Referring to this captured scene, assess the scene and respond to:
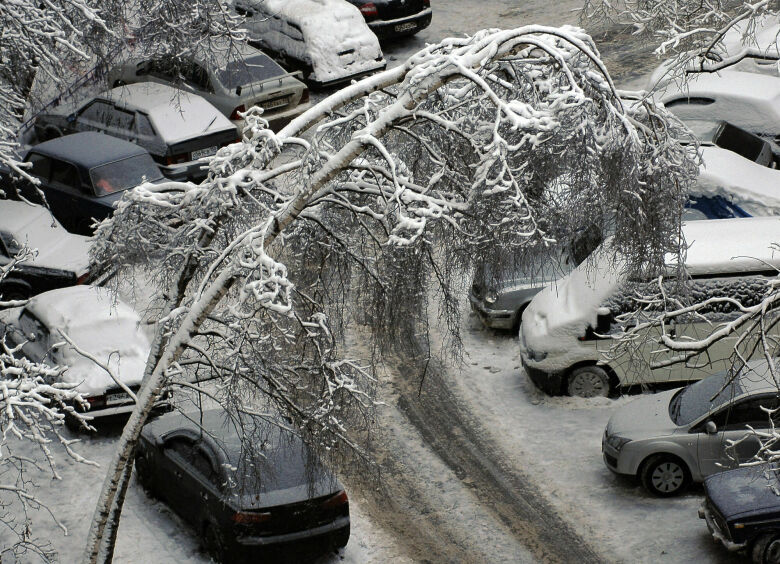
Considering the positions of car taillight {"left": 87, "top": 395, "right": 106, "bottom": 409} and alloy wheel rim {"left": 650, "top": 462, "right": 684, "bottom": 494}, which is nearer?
alloy wheel rim {"left": 650, "top": 462, "right": 684, "bottom": 494}

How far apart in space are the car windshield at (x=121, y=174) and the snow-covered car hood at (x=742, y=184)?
794cm

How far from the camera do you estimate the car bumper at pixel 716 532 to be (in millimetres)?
9766

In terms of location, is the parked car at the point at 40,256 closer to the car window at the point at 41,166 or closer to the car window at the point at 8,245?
the car window at the point at 8,245

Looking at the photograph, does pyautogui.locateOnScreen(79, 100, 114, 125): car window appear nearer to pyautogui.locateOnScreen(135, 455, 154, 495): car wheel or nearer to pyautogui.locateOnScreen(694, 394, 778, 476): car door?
pyautogui.locateOnScreen(135, 455, 154, 495): car wheel

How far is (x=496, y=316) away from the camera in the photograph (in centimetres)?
1407

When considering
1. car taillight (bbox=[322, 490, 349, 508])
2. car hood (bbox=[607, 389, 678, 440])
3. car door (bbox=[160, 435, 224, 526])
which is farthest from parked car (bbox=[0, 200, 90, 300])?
car hood (bbox=[607, 389, 678, 440])

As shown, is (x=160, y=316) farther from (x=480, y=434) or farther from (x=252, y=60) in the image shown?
(x=252, y=60)

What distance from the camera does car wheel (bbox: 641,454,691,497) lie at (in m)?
11.1

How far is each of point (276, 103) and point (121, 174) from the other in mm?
3534

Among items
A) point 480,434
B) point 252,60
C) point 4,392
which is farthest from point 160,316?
point 252,60

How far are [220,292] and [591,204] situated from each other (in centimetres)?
233

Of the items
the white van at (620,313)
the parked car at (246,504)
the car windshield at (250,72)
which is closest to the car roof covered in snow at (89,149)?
the car windshield at (250,72)

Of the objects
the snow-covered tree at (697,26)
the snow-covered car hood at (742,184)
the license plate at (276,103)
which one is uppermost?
the snow-covered tree at (697,26)

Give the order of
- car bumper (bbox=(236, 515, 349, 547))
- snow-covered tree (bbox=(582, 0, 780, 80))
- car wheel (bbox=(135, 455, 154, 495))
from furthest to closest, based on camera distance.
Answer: car wheel (bbox=(135, 455, 154, 495))
car bumper (bbox=(236, 515, 349, 547))
snow-covered tree (bbox=(582, 0, 780, 80))
